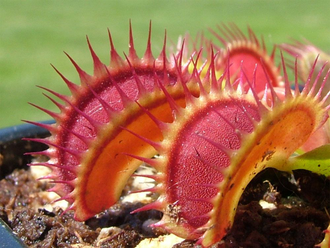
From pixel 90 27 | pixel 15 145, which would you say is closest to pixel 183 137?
pixel 15 145

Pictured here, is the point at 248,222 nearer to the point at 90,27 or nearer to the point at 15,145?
the point at 15,145

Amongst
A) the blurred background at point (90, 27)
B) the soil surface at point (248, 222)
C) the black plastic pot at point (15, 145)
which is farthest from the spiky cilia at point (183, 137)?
the blurred background at point (90, 27)

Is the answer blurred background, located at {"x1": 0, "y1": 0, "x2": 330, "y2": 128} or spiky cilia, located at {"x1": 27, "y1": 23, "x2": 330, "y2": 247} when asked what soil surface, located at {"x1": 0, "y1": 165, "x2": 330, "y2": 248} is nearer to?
spiky cilia, located at {"x1": 27, "y1": 23, "x2": 330, "y2": 247}

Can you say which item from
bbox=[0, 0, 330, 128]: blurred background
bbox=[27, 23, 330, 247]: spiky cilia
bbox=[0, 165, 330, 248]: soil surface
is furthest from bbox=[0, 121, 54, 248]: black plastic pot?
bbox=[0, 0, 330, 128]: blurred background

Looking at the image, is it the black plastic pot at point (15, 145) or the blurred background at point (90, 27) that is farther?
the blurred background at point (90, 27)

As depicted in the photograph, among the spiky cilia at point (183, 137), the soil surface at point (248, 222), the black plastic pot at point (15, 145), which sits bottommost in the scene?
the soil surface at point (248, 222)

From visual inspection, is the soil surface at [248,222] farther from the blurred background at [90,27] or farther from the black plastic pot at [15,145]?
the blurred background at [90,27]
